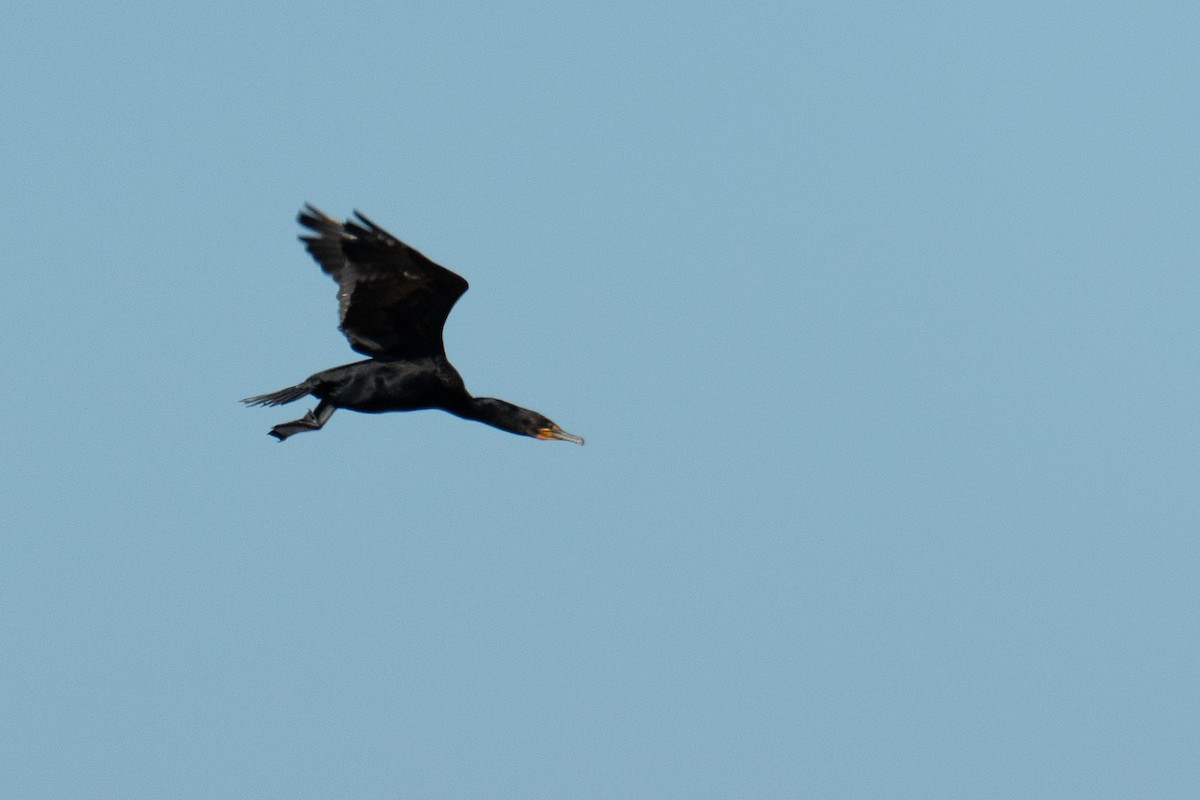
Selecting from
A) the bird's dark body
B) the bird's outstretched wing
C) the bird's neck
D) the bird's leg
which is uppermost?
the bird's outstretched wing

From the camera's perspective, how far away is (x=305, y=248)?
1498cm

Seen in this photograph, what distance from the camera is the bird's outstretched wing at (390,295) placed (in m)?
13.3

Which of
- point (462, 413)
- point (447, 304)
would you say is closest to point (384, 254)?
point (447, 304)

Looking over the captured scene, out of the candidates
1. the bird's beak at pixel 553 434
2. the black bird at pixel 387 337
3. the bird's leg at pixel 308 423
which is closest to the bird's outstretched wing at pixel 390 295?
the black bird at pixel 387 337

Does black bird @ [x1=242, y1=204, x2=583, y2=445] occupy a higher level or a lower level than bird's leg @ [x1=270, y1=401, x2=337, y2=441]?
higher

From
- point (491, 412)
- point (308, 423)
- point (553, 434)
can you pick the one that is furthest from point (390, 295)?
point (553, 434)

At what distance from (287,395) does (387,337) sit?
81cm

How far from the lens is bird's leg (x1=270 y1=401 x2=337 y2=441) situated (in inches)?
532

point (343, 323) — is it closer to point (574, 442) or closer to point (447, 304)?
point (447, 304)

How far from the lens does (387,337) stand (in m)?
13.9

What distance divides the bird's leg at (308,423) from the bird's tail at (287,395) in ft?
0.46

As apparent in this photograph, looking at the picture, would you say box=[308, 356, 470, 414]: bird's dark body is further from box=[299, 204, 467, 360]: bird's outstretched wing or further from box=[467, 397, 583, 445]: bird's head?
box=[467, 397, 583, 445]: bird's head

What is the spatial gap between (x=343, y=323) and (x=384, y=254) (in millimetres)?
845

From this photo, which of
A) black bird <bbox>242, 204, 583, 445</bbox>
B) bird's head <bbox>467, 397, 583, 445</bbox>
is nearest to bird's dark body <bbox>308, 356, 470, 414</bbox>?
black bird <bbox>242, 204, 583, 445</bbox>
